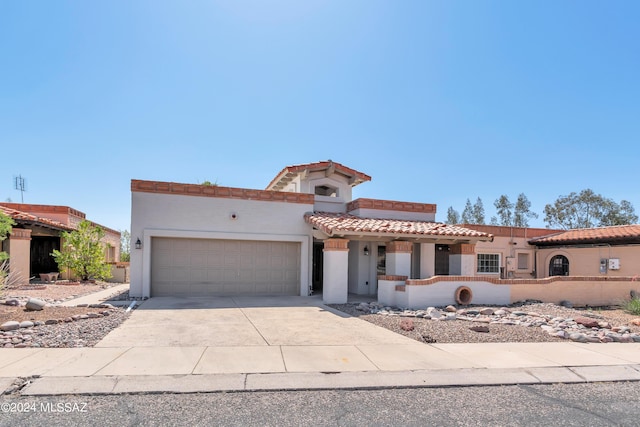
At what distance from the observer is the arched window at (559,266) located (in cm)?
2324

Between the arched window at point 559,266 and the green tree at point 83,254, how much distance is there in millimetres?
25356

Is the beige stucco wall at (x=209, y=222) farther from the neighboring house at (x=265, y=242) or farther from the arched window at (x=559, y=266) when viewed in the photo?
the arched window at (x=559, y=266)

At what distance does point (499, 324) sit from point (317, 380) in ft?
22.1

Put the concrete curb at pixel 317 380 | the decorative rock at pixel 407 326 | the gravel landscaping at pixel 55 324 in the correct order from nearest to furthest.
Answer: the concrete curb at pixel 317 380, the gravel landscaping at pixel 55 324, the decorative rock at pixel 407 326

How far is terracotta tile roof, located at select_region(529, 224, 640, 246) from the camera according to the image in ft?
65.4

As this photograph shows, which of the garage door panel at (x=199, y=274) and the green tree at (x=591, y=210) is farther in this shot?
the green tree at (x=591, y=210)

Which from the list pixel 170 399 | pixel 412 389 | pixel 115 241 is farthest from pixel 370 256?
pixel 115 241

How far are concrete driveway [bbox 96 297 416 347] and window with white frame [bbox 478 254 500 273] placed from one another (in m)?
14.0

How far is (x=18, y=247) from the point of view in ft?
58.1

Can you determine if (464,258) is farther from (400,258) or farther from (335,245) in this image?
(335,245)

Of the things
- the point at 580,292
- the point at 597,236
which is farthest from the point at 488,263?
the point at 580,292

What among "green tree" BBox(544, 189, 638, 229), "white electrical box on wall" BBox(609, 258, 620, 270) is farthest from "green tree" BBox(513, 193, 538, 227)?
"white electrical box on wall" BBox(609, 258, 620, 270)

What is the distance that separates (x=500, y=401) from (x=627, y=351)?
4908 mm

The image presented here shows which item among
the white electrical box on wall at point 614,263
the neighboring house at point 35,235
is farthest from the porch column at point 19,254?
the white electrical box on wall at point 614,263
